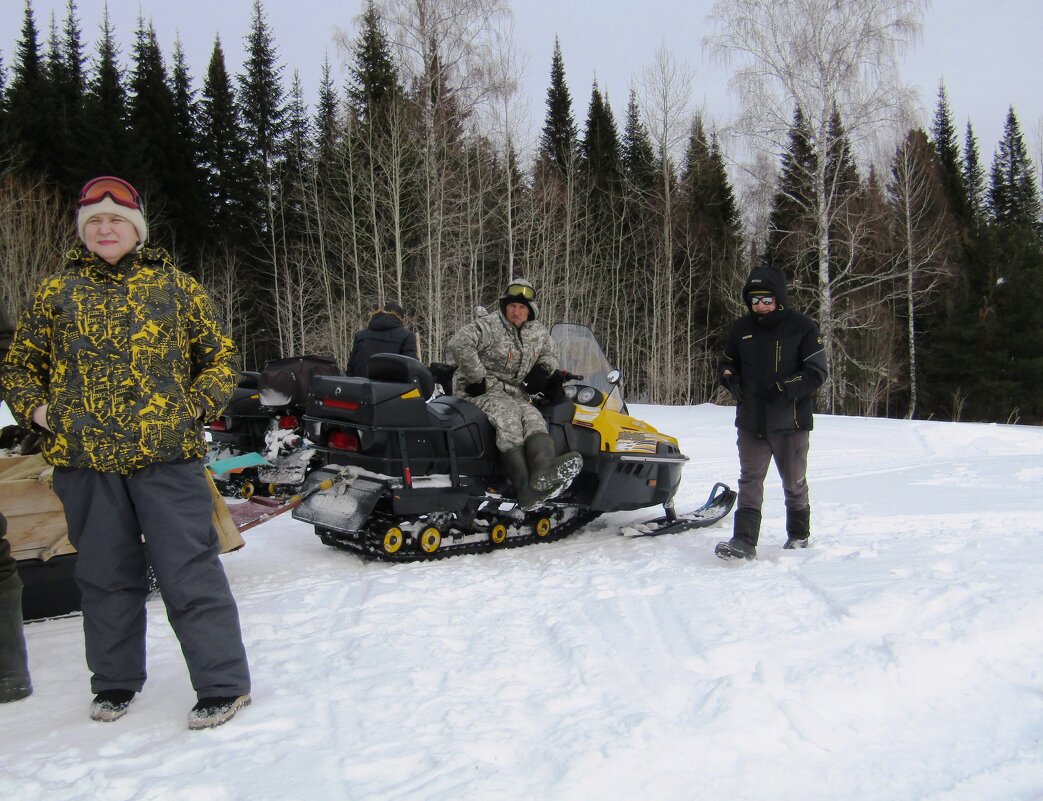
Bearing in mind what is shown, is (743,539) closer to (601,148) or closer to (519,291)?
(519,291)

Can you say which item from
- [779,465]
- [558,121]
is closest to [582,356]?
[779,465]

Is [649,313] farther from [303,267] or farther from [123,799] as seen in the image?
[123,799]


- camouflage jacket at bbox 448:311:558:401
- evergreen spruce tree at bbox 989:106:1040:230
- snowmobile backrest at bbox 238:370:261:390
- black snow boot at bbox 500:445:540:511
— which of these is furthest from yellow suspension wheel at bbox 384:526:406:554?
evergreen spruce tree at bbox 989:106:1040:230

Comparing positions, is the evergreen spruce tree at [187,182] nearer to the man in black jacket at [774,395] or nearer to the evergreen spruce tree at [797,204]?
the evergreen spruce tree at [797,204]

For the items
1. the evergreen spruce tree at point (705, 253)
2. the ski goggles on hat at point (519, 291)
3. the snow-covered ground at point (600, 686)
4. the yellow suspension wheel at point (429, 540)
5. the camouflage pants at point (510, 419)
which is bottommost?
the snow-covered ground at point (600, 686)

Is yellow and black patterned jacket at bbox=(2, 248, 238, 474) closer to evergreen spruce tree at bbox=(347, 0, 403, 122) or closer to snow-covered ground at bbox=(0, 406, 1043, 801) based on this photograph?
snow-covered ground at bbox=(0, 406, 1043, 801)

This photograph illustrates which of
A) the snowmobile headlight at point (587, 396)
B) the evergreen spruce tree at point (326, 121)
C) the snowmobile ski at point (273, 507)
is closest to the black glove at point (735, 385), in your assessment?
the snowmobile headlight at point (587, 396)

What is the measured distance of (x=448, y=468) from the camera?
172 inches

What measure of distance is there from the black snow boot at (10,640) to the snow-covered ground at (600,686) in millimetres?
62

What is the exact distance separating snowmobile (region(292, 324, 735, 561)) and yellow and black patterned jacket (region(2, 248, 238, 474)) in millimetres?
1814

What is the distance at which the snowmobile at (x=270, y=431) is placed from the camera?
6016 millimetres

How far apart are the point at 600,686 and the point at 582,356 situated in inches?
115

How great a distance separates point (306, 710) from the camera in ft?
7.44

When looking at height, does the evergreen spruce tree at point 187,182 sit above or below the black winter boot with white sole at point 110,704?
above
